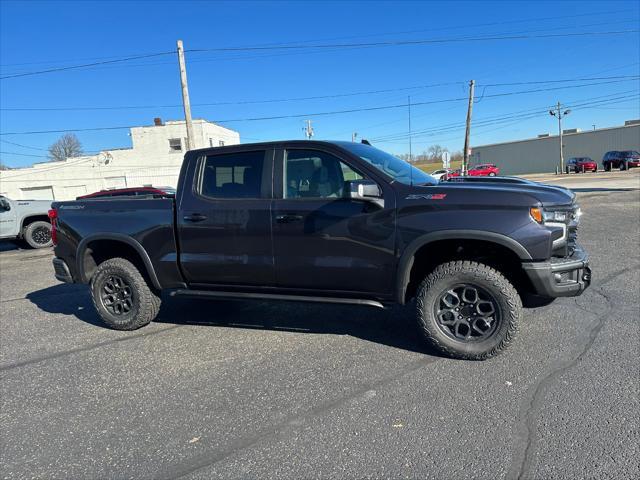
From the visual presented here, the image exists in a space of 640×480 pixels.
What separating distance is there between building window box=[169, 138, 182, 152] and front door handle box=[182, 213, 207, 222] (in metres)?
35.7

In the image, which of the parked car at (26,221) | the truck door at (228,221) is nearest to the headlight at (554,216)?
the truck door at (228,221)

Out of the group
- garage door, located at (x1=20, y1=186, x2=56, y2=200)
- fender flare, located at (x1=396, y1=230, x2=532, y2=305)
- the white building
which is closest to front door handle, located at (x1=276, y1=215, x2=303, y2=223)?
fender flare, located at (x1=396, y1=230, x2=532, y2=305)

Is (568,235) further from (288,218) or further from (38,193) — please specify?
(38,193)

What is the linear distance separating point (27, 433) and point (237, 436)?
1434 millimetres

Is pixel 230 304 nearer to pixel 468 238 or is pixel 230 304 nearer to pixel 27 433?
pixel 27 433

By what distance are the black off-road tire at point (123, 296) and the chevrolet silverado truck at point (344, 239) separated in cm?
1

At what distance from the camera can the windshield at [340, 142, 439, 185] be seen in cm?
393

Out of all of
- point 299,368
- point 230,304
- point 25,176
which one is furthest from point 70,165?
point 299,368

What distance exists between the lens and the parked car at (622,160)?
134ft

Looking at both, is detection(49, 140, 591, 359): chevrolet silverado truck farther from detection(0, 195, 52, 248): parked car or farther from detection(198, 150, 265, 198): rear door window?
detection(0, 195, 52, 248): parked car

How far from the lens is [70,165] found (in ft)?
118

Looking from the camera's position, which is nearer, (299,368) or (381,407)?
(381,407)

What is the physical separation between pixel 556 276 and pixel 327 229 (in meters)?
1.85

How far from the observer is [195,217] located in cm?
429
